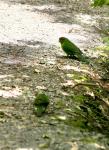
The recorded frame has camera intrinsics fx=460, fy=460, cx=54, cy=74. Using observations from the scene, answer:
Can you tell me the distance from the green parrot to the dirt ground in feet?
0.18

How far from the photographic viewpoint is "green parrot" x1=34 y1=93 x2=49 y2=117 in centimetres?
396

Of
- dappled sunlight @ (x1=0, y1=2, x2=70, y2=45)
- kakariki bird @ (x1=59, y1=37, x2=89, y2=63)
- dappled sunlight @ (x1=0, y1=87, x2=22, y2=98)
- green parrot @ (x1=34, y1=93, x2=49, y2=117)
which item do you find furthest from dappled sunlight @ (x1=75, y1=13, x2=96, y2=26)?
green parrot @ (x1=34, y1=93, x2=49, y2=117)

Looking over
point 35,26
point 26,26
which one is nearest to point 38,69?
point 26,26

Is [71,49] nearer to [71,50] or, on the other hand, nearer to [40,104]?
[71,50]

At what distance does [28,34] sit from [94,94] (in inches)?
134

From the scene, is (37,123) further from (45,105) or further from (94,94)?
(94,94)

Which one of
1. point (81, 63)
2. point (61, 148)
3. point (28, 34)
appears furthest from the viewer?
point (28, 34)

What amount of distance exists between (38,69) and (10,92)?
41.2 inches

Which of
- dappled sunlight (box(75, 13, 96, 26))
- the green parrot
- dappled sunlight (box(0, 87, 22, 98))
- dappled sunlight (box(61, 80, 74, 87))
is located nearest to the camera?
the green parrot

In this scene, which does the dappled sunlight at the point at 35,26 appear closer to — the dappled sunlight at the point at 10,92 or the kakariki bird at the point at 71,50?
the kakariki bird at the point at 71,50

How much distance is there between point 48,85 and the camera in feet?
15.9

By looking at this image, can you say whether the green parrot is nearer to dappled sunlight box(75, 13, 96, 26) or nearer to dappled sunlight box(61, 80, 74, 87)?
dappled sunlight box(61, 80, 74, 87)

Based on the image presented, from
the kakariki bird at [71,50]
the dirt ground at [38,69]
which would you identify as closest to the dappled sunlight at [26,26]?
the dirt ground at [38,69]

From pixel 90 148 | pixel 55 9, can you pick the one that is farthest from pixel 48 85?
pixel 55 9
